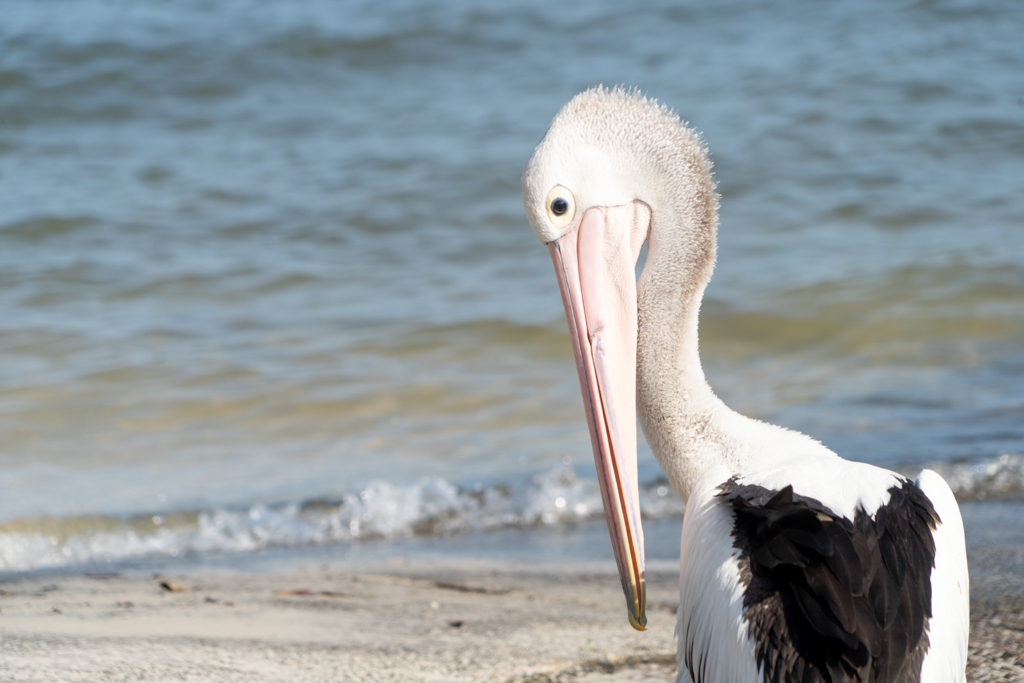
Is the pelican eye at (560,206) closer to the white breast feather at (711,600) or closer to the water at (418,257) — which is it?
the white breast feather at (711,600)

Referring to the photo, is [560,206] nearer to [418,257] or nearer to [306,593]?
[306,593]

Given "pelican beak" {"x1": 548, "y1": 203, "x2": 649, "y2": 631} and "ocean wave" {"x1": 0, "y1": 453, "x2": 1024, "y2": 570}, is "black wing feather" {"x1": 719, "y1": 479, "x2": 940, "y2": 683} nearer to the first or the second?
"pelican beak" {"x1": 548, "y1": 203, "x2": 649, "y2": 631}

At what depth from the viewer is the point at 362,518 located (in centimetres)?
446

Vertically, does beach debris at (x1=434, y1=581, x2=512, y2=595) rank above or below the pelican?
below

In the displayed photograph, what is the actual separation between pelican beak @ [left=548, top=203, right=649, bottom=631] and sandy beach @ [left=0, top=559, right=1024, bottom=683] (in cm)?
57

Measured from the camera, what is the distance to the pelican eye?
2.57m

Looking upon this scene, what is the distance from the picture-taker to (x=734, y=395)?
18.6 feet

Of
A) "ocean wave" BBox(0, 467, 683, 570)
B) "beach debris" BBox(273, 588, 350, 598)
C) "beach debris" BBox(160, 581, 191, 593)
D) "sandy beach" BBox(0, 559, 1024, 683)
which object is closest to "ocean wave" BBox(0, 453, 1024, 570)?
"ocean wave" BBox(0, 467, 683, 570)

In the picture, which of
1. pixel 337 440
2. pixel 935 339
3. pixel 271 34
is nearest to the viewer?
pixel 337 440

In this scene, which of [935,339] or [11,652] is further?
[935,339]

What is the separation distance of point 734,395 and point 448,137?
5.61 m

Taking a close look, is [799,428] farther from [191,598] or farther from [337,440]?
[191,598]

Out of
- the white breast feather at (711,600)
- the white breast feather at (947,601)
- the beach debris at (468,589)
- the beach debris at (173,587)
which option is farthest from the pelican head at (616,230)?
the beach debris at (173,587)

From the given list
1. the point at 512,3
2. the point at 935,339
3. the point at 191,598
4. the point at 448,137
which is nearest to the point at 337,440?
the point at 191,598
